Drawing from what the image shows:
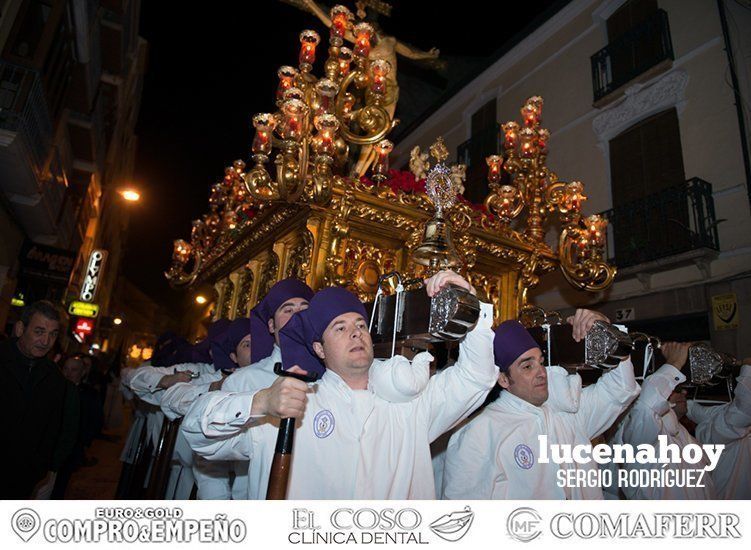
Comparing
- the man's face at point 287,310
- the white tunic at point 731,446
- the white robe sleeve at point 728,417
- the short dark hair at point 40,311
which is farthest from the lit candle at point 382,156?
the white tunic at point 731,446

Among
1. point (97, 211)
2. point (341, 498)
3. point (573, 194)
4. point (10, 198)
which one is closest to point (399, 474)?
point (341, 498)

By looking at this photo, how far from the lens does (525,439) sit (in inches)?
113

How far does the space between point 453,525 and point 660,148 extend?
801 centimetres

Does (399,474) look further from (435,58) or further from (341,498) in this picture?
(435,58)

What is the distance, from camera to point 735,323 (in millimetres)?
6559

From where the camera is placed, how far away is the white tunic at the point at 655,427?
3.24 metres

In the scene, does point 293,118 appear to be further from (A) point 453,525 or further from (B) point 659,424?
(B) point 659,424

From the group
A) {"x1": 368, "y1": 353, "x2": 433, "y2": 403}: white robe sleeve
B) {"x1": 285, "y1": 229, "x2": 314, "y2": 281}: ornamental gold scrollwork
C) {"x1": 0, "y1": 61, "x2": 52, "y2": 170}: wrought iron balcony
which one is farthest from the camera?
{"x1": 0, "y1": 61, "x2": 52, "y2": 170}: wrought iron balcony

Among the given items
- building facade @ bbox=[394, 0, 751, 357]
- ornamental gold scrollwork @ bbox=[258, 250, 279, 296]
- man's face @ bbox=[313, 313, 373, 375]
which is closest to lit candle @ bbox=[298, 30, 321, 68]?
ornamental gold scrollwork @ bbox=[258, 250, 279, 296]

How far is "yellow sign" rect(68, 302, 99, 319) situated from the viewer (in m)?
15.5

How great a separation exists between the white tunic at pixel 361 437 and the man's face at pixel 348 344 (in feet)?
0.32

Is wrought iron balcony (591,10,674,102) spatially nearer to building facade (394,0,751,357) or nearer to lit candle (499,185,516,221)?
building facade (394,0,751,357)

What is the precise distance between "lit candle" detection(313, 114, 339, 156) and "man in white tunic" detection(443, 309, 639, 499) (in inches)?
70.4

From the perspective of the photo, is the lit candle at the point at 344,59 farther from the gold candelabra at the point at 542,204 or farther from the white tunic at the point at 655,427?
the white tunic at the point at 655,427
